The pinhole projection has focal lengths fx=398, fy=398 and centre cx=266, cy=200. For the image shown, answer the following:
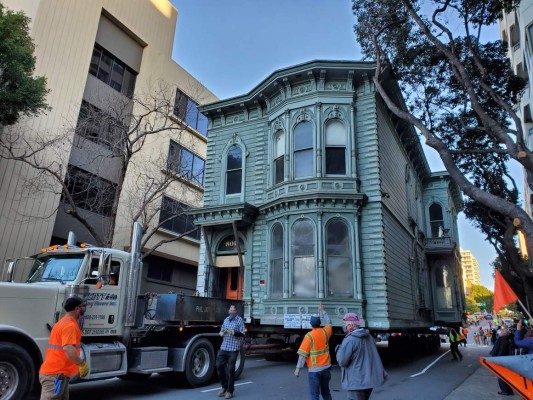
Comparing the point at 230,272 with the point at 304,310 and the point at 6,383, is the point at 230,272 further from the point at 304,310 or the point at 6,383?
the point at 6,383

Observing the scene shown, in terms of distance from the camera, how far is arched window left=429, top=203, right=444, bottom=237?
28344mm

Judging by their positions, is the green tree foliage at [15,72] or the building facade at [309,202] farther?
the building facade at [309,202]

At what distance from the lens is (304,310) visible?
13.6 meters

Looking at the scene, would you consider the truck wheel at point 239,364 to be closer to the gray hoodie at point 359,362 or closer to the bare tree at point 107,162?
the gray hoodie at point 359,362

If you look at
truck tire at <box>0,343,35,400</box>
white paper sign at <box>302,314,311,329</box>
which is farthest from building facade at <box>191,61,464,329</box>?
truck tire at <box>0,343,35,400</box>

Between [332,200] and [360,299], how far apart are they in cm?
357

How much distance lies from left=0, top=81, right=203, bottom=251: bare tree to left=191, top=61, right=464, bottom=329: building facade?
10.1 ft

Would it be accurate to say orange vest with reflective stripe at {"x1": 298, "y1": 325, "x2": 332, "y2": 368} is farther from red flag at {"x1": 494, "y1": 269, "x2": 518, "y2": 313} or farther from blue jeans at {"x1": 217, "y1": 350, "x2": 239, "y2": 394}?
red flag at {"x1": 494, "y1": 269, "x2": 518, "y2": 313}

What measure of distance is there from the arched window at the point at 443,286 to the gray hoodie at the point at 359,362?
2337 cm

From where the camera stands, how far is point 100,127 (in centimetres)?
1972

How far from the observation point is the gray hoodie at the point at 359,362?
527 cm

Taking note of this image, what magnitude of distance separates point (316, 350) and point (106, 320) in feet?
14.9

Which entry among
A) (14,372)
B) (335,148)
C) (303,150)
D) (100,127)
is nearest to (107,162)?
(100,127)

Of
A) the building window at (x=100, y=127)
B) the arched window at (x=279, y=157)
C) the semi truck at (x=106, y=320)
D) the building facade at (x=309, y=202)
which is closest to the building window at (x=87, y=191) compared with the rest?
the building window at (x=100, y=127)
